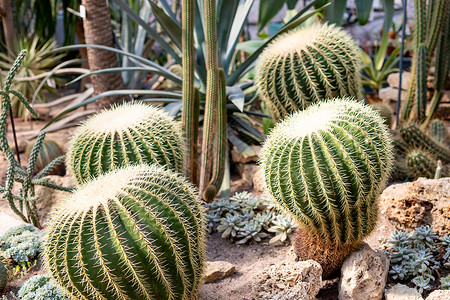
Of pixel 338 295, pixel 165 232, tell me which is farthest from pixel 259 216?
pixel 165 232

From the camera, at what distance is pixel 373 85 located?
20.3ft

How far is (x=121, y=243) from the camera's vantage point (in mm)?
1605

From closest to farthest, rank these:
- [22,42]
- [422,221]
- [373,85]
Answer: [422,221] → [373,85] → [22,42]

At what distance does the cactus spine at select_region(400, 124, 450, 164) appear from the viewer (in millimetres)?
3250

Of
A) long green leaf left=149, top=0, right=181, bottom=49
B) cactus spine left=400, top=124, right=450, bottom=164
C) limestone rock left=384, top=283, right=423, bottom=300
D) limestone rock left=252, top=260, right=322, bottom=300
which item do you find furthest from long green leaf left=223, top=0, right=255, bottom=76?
limestone rock left=384, top=283, right=423, bottom=300

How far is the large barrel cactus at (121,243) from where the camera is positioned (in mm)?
1622

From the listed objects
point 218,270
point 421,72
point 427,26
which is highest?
point 427,26

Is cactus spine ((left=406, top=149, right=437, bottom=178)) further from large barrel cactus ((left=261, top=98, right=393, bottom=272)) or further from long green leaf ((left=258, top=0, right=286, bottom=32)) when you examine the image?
long green leaf ((left=258, top=0, right=286, bottom=32))

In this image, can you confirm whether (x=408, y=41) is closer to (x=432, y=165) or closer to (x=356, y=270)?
(x=432, y=165)

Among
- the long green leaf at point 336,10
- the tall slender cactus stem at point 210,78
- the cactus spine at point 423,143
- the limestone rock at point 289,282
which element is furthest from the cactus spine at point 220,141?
the cactus spine at point 423,143

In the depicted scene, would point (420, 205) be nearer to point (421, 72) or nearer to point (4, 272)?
point (421, 72)

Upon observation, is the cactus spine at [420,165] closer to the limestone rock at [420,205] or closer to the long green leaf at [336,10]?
the limestone rock at [420,205]

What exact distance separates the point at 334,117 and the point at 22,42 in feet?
19.4

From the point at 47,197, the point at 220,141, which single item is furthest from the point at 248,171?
the point at 47,197
